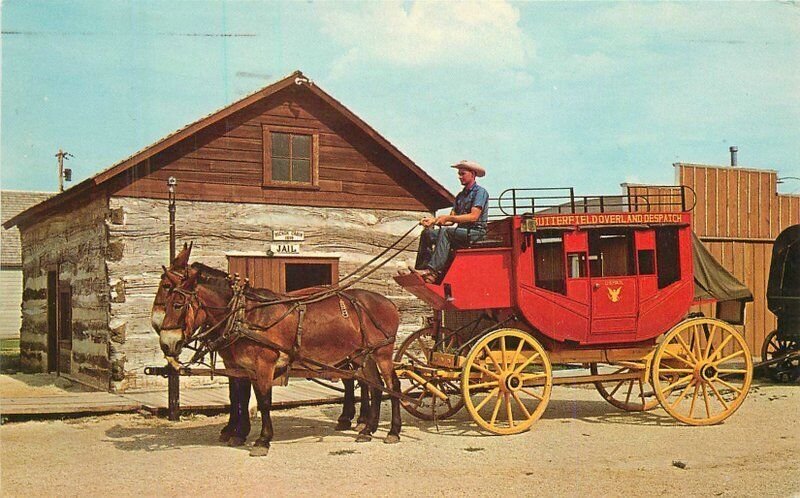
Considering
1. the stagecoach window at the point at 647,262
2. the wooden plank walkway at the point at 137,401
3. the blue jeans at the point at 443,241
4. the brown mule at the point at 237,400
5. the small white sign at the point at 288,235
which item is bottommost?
the wooden plank walkway at the point at 137,401

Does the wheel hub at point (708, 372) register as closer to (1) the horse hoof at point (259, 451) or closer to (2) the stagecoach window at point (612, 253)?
(2) the stagecoach window at point (612, 253)

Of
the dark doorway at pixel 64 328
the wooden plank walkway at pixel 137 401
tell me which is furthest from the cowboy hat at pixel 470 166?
the dark doorway at pixel 64 328

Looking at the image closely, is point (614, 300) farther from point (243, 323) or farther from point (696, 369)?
point (243, 323)

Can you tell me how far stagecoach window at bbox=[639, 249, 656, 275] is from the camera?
32.0 ft

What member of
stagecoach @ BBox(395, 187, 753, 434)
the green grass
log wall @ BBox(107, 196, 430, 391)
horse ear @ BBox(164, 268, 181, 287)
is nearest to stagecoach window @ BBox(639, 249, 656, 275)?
stagecoach @ BBox(395, 187, 753, 434)

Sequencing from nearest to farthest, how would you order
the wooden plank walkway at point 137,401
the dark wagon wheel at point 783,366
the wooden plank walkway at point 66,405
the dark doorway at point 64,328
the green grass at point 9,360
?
the wooden plank walkway at point 66,405, the wooden plank walkway at point 137,401, the dark wagon wheel at point 783,366, the dark doorway at point 64,328, the green grass at point 9,360

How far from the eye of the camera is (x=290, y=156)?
14.7 metres

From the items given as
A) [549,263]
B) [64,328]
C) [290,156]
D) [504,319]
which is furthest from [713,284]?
[64,328]

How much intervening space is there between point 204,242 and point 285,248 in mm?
1413

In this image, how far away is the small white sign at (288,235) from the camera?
564 inches

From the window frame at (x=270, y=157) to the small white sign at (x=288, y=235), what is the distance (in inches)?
31.2

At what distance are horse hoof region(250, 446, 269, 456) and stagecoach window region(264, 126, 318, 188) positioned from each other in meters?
6.99

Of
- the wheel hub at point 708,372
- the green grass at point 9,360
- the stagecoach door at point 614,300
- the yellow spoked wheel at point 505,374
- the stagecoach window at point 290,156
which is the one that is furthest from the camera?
the green grass at point 9,360

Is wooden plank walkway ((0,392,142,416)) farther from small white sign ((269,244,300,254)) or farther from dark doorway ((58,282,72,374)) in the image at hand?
small white sign ((269,244,300,254))
